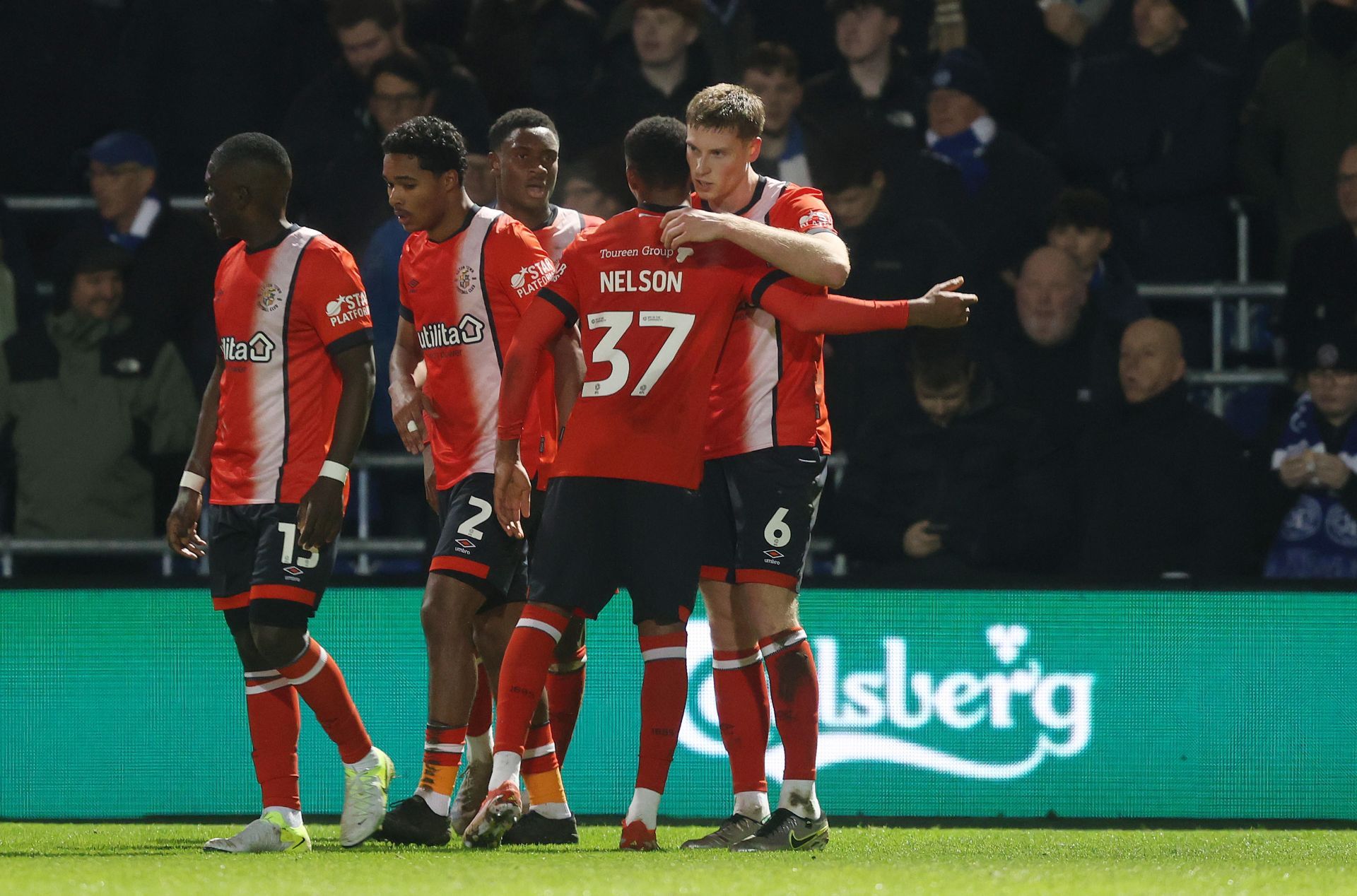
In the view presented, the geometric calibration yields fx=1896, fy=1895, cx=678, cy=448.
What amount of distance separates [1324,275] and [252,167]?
562 centimetres

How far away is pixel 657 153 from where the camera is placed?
5.59 m

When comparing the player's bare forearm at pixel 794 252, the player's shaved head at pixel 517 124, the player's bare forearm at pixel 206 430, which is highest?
the player's shaved head at pixel 517 124

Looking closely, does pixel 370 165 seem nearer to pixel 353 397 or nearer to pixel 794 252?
pixel 353 397

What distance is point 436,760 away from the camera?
5695 mm

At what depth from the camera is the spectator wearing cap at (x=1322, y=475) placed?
8367mm

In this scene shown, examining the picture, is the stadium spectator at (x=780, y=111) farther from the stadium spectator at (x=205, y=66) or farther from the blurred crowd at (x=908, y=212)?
the stadium spectator at (x=205, y=66)

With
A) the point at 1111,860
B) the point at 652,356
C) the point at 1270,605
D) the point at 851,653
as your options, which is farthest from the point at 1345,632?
the point at 652,356

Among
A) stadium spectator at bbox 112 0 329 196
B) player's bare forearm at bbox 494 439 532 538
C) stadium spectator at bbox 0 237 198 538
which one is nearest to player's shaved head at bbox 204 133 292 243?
player's bare forearm at bbox 494 439 532 538

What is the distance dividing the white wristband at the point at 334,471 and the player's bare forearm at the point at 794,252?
53.5 inches

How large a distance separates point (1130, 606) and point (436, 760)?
3079mm

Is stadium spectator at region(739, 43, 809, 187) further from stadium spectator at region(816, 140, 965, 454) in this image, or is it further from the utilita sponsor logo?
the utilita sponsor logo

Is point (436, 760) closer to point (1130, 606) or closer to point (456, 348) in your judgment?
point (456, 348)

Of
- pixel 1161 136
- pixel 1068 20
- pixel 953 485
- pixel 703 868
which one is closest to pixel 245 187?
pixel 703 868

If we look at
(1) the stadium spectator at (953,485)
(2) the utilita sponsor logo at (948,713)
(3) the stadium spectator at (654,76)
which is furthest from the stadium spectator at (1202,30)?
(2) the utilita sponsor logo at (948,713)
